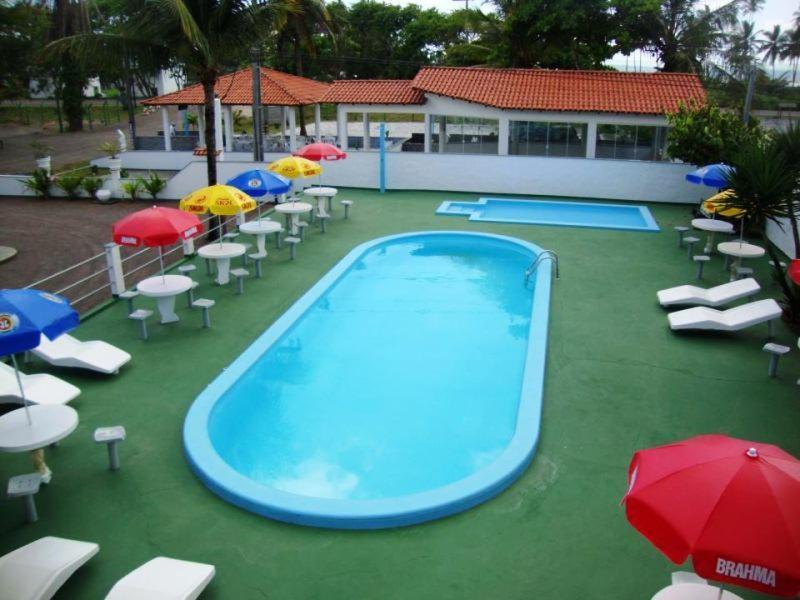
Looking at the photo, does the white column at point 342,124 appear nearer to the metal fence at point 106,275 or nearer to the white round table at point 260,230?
the metal fence at point 106,275

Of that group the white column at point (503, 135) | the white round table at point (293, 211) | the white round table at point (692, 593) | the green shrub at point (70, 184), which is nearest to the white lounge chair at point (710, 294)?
the white round table at point (692, 593)

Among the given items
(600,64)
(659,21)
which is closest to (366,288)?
(600,64)

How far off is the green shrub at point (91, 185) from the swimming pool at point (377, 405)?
13.5 m

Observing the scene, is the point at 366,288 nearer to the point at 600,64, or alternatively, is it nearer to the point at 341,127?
the point at 341,127

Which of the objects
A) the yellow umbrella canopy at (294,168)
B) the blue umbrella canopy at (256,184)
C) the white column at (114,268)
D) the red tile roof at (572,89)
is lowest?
the white column at (114,268)

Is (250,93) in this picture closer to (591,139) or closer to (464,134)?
(464,134)

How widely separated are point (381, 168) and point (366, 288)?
9744 millimetres

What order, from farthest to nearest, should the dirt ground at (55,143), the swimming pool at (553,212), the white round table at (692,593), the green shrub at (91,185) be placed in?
the dirt ground at (55,143) < the green shrub at (91,185) < the swimming pool at (553,212) < the white round table at (692,593)

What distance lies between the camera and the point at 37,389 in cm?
848

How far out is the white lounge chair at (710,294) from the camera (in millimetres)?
12000

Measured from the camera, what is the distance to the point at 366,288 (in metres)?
14.8

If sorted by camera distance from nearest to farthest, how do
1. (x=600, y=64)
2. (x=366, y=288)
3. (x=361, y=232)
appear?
(x=366, y=288)
(x=361, y=232)
(x=600, y=64)

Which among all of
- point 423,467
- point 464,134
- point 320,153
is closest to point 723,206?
point 423,467

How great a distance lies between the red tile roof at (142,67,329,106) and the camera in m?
30.9
